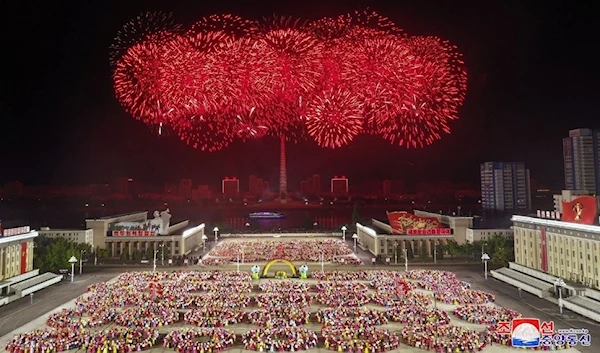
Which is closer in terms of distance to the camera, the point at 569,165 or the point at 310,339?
the point at 310,339

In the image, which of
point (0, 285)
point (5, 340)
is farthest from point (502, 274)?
point (0, 285)

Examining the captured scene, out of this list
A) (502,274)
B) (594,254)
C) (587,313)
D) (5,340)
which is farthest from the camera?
(502,274)

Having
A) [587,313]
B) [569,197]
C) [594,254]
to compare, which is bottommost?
[587,313]

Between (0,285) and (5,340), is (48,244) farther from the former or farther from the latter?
(5,340)

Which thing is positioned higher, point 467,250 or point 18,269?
point 18,269

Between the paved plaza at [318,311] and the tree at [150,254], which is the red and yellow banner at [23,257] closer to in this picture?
the paved plaza at [318,311]

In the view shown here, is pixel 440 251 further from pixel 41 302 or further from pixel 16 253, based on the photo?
pixel 16 253

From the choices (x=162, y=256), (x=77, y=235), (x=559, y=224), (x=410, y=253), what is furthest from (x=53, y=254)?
(x=559, y=224)
